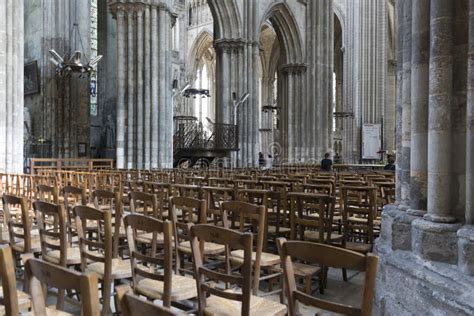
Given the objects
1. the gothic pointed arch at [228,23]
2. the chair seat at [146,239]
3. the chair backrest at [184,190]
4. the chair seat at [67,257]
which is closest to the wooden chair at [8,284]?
the chair seat at [67,257]

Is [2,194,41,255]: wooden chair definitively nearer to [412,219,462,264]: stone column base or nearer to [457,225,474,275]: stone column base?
[412,219,462,264]: stone column base

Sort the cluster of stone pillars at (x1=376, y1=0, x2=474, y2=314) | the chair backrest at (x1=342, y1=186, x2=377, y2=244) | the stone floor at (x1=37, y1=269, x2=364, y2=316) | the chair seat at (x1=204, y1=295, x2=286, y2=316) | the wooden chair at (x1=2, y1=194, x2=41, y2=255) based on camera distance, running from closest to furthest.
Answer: the chair seat at (x1=204, y1=295, x2=286, y2=316)
the cluster of stone pillars at (x1=376, y1=0, x2=474, y2=314)
the wooden chair at (x1=2, y1=194, x2=41, y2=255)
the stone floor at (x1=37, y1=269, x2=364, y2=316)
the chair backrest at (x1=342, y1=186, x2=377, y2=244)

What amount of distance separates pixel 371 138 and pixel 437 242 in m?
31.9

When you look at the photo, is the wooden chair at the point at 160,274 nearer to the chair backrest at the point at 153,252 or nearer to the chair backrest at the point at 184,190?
the chair backrest at the point at 153,252

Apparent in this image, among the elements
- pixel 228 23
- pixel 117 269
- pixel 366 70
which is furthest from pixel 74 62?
pixel 366 70

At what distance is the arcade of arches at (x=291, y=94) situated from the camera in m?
3.45

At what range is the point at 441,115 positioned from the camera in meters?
3.49

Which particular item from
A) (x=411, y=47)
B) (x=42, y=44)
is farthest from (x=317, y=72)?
(x=411, y=47)

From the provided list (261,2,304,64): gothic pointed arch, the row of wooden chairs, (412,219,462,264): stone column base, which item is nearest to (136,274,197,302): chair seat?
the row of wooden chairs

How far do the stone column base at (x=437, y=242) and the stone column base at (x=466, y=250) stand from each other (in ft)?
0.45

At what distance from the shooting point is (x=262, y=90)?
43625 millimetres

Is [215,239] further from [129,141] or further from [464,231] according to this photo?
[129,141]

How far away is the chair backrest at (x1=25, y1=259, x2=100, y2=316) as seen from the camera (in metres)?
1.49

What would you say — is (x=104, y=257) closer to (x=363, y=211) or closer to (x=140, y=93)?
(x=363, y=211)
